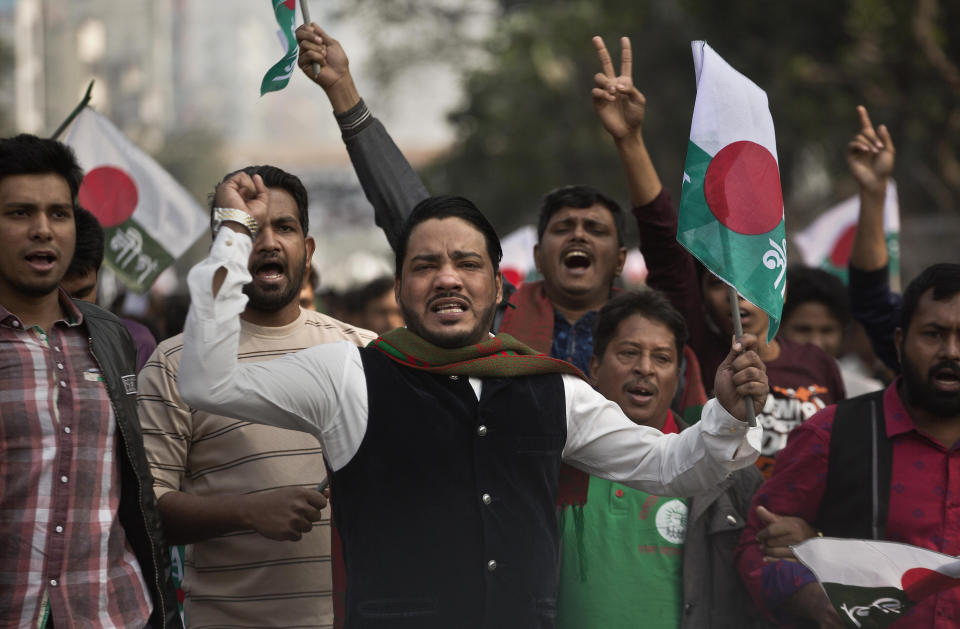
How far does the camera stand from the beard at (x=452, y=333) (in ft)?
11.4

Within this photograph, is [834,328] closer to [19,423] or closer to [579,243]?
[579,243]

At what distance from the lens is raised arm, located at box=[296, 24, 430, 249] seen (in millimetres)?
4641

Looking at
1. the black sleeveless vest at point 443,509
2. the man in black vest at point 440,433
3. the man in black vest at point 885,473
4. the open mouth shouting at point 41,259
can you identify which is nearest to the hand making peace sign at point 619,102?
the man in black vest at point 885,473

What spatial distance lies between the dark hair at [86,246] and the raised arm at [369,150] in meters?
0.92

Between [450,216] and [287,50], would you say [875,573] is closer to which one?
[450,216]

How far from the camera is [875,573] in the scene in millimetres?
3805

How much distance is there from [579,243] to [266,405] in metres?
2.09

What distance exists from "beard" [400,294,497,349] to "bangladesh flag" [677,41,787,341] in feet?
1.89

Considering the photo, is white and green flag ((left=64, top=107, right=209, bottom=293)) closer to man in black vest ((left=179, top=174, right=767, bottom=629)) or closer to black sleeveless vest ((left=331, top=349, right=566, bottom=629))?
man in black vest ((left=179, top=174, right=767, bottom=629))

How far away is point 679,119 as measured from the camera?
78.6 ft

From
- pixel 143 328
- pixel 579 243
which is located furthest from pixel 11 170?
pixel 579 243

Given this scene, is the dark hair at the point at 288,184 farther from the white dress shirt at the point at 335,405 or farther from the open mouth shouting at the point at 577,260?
the open mouth shouting at the point at 577,260

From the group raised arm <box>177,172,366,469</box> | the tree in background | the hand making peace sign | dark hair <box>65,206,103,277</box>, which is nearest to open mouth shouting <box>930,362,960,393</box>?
the hand making peace sign

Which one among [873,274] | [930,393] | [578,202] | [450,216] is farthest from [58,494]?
[873,274]
